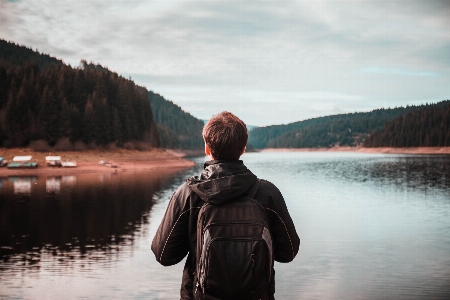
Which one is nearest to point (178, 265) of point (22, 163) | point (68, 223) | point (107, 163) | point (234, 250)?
point (68, 223)

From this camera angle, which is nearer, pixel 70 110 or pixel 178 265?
pixel 178 265

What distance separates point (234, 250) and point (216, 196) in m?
0.40

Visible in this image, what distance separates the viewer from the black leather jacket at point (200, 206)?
138 inches

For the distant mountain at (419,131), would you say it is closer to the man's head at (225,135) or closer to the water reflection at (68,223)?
the water reflection at (68,223)

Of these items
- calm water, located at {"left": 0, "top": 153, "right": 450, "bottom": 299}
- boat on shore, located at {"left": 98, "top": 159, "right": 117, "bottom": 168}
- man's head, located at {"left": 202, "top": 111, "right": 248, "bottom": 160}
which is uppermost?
man's head, located at {"left": 202, "top": 111, "right": 248, "bottom": 160}

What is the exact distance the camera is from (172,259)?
3850 mm

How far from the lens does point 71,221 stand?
25.0 m

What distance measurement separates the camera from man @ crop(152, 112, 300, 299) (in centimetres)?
350

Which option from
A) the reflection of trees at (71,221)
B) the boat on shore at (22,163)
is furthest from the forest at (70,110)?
the reflection of trees at (71,221)

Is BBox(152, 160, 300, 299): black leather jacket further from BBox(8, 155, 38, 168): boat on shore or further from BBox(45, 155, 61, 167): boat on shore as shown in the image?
BBox(45, 155, 61, 167): boat on shore

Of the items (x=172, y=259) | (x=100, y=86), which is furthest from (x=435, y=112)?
(x=172, y=259)

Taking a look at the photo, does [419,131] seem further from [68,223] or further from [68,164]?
[68,223]

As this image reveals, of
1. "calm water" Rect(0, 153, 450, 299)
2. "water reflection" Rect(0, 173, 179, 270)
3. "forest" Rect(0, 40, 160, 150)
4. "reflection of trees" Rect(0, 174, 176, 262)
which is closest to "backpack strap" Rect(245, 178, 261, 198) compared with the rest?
"calm water" Rect(0, 153, 450, 299)

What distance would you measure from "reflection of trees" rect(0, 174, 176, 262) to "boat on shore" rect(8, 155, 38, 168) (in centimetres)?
3043
